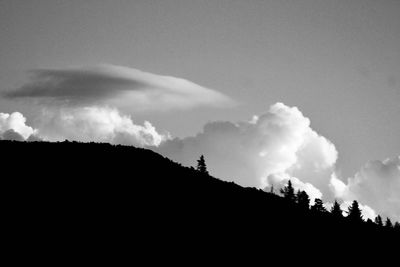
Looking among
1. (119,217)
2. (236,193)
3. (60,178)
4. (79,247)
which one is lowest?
(79,247)

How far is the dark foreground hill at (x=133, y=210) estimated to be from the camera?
1554 inches

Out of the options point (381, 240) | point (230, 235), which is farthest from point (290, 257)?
point (381, 240)

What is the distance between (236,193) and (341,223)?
1788cm

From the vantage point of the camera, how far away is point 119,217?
4466cm

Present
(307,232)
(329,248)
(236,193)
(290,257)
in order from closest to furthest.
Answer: (290,257)
(329,248)
(307,232)
(236,193)

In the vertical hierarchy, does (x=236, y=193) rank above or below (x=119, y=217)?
above

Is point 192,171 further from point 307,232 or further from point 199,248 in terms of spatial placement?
point 199,248

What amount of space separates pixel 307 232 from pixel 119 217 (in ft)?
91.7

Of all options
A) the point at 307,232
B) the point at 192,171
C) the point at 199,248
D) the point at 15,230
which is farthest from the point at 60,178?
the point at 307,232

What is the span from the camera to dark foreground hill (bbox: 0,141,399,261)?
39.5 metres

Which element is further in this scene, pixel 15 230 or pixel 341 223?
pixel 341 223

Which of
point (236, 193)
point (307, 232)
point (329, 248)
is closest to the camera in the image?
point (329, 248)

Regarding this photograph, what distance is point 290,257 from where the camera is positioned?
49.3m

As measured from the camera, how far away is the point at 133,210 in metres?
47.5
